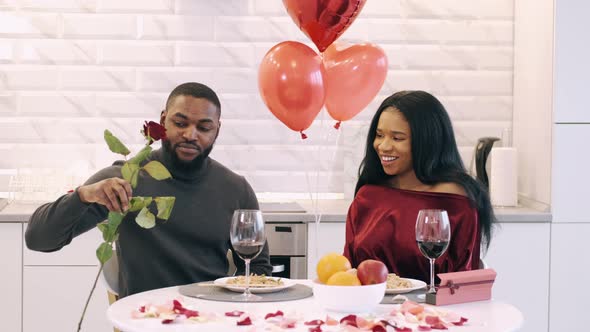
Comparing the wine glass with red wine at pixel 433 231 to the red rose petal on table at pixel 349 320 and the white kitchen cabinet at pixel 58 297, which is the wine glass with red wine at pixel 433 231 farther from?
the white kitchen cabinet at pixel 58 297

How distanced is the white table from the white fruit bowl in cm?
3

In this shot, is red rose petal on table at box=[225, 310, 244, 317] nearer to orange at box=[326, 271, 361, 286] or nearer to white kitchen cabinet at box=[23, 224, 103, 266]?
orange at box=[326, 271, 361, 286]

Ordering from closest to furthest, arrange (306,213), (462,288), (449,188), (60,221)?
1. (462,288)
2. (60,221)
3. (449,188)
4. (306,213)

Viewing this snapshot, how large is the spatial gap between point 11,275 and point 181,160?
1226 mm

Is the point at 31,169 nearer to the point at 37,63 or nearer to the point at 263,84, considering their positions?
the point at 37,63

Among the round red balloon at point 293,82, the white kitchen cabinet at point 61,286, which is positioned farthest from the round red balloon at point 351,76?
the white kitchen cabinet at point 61,286

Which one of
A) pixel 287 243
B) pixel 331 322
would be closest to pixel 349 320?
pixel 331 322

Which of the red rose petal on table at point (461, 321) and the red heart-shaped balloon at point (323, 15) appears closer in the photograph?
the red rose petal on table at point (461, 321)

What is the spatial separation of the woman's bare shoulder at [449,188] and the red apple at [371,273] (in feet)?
2.68

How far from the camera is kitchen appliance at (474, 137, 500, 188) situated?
4.35m

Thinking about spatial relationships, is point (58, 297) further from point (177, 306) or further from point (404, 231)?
point (177, 306)

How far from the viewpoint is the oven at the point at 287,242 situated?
388 centimetres

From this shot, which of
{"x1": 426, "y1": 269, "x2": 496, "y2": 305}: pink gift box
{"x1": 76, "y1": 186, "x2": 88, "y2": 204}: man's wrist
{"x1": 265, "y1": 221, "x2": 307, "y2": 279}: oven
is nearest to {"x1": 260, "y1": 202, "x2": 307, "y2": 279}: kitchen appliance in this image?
{"x1": 265, "y1": 221, "x2": 307, "y2": 279}: oven

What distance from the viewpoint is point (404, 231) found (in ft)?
10.0
